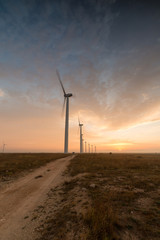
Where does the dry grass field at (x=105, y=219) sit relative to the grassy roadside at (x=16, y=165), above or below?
above

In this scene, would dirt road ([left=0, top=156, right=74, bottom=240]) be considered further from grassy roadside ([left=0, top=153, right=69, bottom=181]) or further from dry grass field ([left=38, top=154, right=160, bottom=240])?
grassy roadside ([left=0, top=153, right=69, bottom=181])

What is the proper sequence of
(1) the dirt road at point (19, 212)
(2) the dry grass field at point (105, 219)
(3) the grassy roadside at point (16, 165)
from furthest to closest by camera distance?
(3) the grassy roadside at point (16, 165), (1) the dirt road at point (19, 212), (2) the dry grass field at point (105, 219)

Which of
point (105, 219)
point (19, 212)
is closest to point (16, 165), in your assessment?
point (19, 212)

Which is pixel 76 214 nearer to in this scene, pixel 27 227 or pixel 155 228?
pixel 27 227

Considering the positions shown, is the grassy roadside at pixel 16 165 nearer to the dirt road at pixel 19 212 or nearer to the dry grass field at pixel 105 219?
the dirt road at pixel 19 212

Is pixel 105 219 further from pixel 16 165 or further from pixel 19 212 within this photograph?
pixel 16 165

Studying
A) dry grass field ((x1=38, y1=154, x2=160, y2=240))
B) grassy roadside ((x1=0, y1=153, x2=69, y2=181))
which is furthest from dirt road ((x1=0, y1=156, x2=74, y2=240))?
grassy roadside ((x1=0, y1=153, x2=69, y2=181))

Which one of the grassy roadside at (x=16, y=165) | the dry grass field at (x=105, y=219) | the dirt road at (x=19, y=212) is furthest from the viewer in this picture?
the grassy roadside at (x=16, y=165)

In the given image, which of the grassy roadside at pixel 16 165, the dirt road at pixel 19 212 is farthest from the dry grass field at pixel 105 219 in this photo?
the grassy roadside at pixel 16 165

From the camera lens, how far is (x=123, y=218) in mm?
5984

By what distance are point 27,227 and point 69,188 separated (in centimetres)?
599

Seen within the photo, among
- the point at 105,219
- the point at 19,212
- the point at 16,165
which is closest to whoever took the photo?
the point at 105,219

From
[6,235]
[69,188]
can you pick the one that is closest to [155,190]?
[69,188]

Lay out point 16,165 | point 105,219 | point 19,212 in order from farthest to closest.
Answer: point 16,165, point 19,212, point 105,219
